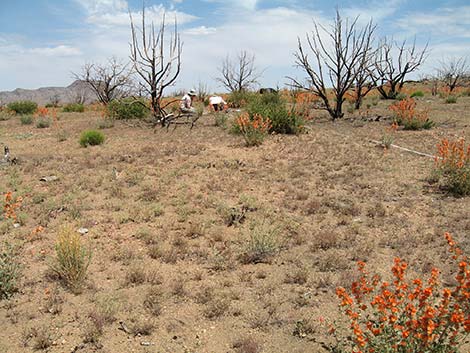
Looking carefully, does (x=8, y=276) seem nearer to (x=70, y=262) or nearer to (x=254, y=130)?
(x=70, y=262)

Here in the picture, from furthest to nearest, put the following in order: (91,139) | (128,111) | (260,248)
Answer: (128,111)
(91,139)
(260,248)

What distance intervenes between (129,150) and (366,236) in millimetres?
6933

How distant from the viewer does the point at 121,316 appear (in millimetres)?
3758

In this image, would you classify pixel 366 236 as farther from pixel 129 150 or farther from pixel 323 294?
pixel 129 150

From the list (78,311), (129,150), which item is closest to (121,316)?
(78,311)

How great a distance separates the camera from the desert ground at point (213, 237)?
361cm

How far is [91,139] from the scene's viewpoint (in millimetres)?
11555

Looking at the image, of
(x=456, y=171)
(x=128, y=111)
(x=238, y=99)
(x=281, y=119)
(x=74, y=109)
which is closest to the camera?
(x=456, y=171)

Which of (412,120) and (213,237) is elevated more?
(412,120)

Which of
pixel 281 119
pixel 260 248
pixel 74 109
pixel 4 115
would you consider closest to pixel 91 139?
pixel 281 119

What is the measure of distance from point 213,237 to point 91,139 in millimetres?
7381

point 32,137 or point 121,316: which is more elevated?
point 32,137

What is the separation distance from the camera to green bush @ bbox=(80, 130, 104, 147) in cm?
1142

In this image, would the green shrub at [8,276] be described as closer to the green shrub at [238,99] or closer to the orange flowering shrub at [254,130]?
the orange flowering shrub at [254,130]
